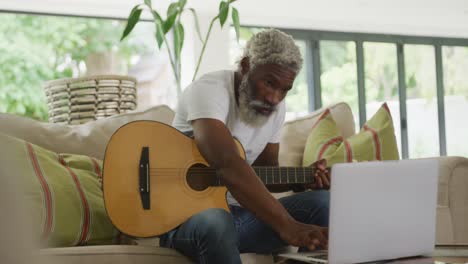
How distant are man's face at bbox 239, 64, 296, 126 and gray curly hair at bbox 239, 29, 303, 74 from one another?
2cm

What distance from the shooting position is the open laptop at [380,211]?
121 cm

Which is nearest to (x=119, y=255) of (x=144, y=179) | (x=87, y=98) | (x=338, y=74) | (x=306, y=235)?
Result: (x=144, y=179)

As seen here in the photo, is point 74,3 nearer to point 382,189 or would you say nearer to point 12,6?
point 12,6

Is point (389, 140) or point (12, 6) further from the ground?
point (12, 6)

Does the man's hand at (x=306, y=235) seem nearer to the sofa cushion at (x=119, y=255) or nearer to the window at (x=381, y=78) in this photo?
the sofa cushion at (x=119, y=255)

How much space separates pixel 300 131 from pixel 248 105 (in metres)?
0.76

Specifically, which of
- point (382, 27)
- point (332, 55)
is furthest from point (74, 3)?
point (382, 27)

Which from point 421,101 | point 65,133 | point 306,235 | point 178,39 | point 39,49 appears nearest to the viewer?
point 306,235

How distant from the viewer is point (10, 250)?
0.94 ft

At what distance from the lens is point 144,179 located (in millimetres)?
1690

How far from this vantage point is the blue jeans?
1.52m

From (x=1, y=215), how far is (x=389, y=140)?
7.45ft

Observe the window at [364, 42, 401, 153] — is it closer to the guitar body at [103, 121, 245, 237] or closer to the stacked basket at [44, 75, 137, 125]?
the stacked basket at [44, 75, 137, 125]

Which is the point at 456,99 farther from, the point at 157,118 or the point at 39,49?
the point at 157,118
